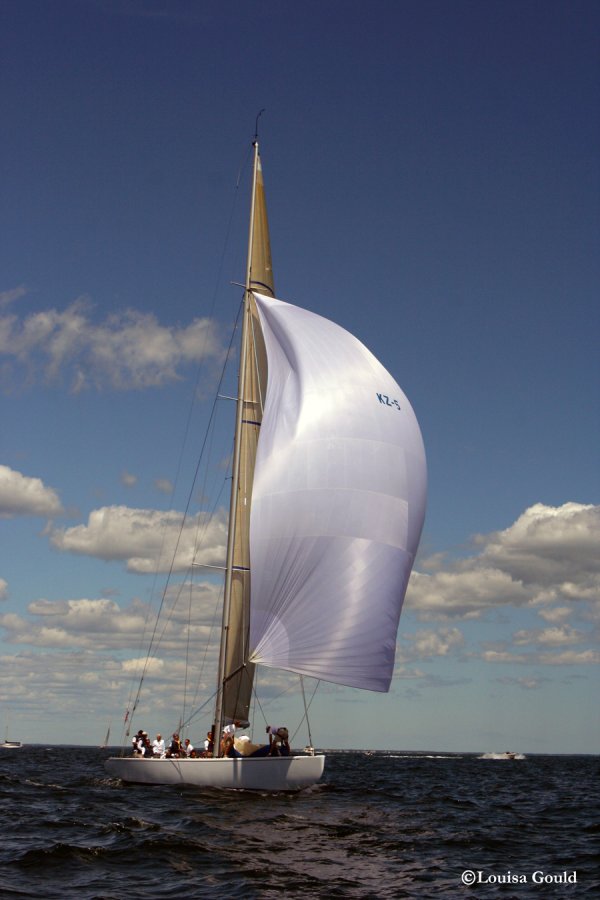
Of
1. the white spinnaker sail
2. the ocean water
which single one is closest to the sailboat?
the white spinnaker sail

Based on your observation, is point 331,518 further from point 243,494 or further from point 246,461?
point 246,461

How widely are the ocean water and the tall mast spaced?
3.72m

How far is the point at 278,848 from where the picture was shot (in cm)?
1875

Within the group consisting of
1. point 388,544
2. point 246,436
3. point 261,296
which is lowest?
point 388,544

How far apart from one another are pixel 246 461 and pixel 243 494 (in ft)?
3.95

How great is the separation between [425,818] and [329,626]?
636 cm

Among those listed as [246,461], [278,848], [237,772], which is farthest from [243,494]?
[278,848]

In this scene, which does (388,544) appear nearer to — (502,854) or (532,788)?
(502,854)

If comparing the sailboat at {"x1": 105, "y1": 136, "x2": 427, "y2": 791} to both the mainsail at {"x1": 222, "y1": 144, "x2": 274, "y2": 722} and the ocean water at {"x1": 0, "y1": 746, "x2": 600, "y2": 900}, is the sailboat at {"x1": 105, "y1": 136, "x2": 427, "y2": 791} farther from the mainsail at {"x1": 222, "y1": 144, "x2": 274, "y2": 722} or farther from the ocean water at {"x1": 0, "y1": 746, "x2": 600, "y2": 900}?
the ocean water at {"x1": 0, "y1": 746, "x2": 600, "y2": 900}

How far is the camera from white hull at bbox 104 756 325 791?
2588 centimetres

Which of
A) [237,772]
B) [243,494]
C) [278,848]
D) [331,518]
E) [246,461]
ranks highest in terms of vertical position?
[246,461]

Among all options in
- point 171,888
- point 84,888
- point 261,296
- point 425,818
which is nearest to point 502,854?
point 425,818

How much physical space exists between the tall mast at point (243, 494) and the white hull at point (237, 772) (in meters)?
1.59

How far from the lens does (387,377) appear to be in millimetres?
29734
